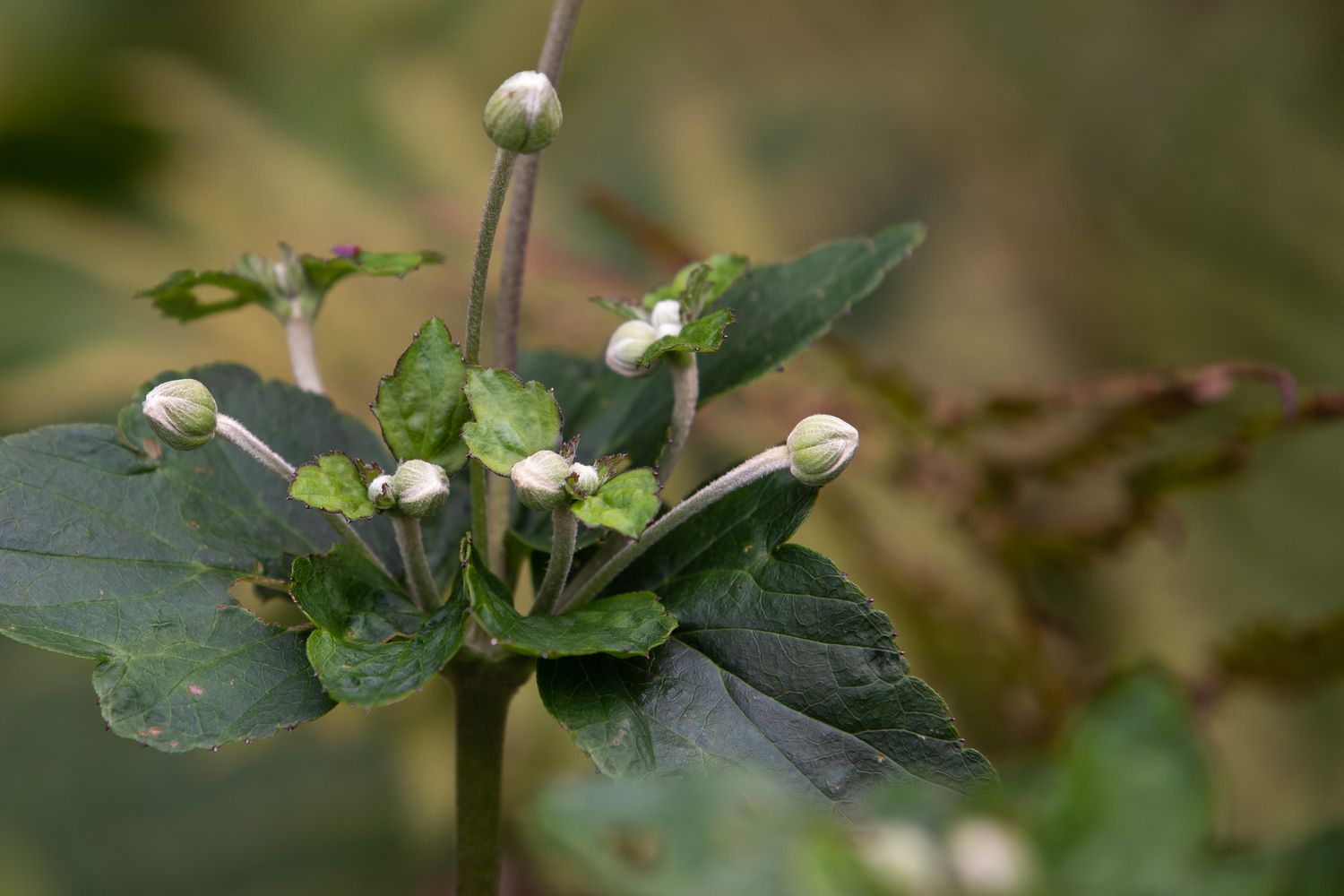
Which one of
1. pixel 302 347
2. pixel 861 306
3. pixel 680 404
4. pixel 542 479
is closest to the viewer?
pixel 542 479

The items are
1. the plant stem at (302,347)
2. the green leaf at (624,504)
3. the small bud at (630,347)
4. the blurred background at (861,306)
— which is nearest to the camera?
the green leaf at (624,504)

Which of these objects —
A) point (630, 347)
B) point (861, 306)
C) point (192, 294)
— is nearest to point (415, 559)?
point (630, 347)

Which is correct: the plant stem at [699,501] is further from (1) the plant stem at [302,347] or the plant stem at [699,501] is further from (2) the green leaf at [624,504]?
(1) the plant stem at [302,347]

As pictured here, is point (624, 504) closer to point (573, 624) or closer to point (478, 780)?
point (573, 624)

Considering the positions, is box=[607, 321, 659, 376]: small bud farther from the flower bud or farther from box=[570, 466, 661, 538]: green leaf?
the flower bud

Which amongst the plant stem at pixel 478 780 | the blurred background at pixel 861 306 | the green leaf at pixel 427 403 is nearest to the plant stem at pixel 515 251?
the green leaf at pixel 427 403

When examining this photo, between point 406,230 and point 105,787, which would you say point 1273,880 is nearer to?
point 105,787
